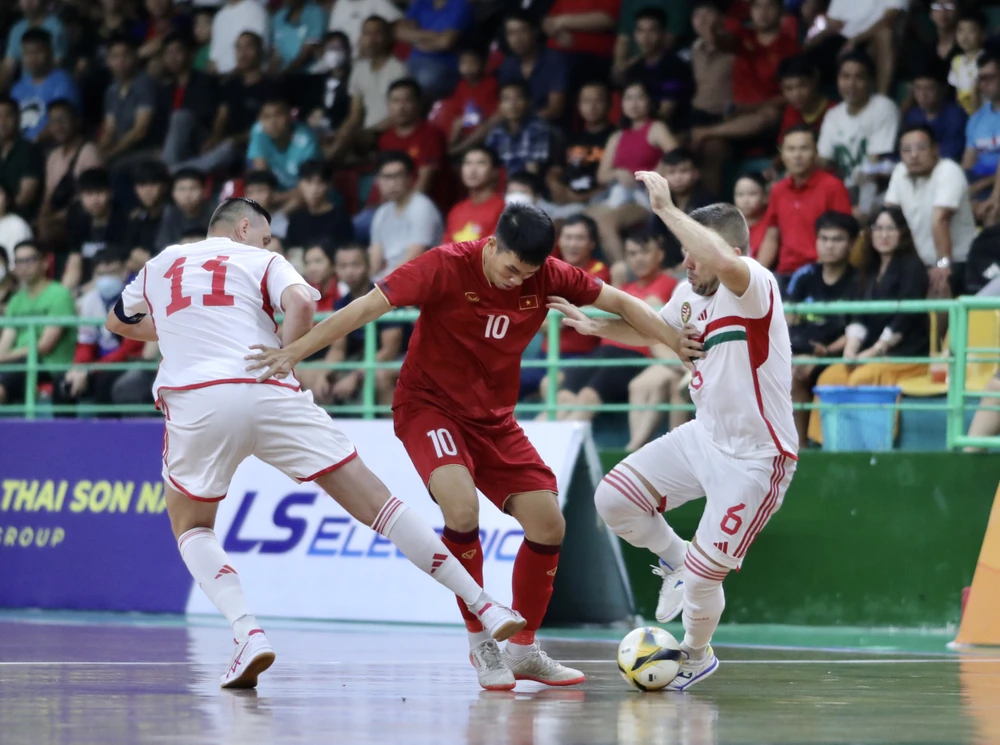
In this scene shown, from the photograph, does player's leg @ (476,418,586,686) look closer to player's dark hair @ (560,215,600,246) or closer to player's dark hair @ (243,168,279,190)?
player's dark hair @ (560,215,600,246)

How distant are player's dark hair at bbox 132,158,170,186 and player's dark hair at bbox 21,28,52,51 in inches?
146

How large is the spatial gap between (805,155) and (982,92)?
5.16 ft

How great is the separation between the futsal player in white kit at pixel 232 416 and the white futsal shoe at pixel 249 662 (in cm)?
11

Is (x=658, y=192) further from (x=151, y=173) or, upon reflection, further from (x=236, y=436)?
(x=151, y=173)

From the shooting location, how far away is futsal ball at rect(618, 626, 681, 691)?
775 cm

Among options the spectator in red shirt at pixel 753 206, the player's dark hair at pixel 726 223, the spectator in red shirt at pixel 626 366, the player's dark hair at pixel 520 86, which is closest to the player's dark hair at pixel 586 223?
the spectator in red shirt at pixel 626 366

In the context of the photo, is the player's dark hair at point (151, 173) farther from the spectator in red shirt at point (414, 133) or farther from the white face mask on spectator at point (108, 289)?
the spectator in red shirt at point (414, 133)

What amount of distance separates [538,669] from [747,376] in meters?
1.76

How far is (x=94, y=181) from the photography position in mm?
18094

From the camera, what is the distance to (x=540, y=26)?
17.3 m

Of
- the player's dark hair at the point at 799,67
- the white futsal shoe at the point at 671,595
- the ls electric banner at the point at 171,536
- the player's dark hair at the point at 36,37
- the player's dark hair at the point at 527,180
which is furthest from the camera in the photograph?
the player's dark hair at the point at 36,37

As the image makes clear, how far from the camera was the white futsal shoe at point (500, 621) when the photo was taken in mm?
7527

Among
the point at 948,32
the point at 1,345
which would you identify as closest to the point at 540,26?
the point at 948,32

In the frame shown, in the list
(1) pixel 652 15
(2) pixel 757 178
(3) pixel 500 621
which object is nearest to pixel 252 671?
(3) pixel 500 621
